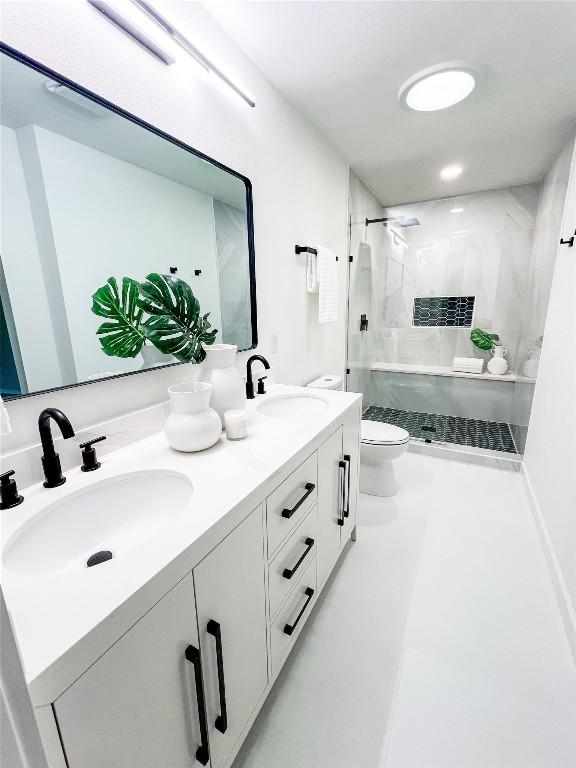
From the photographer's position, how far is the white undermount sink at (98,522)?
2.38 feet

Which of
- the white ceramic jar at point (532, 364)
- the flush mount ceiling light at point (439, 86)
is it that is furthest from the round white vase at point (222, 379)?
the white ceramic jar at point (532, 364)

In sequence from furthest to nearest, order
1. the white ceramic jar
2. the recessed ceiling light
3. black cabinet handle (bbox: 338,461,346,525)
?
the recessed ceiling light, the white ceramic jar, black cabinet handle (bbox: 338,461,346,525)

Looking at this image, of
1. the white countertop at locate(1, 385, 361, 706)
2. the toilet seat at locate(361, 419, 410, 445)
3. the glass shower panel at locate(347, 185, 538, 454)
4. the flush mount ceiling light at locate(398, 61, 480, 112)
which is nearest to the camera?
the white countertop at locate(1, 385, 361, 706)

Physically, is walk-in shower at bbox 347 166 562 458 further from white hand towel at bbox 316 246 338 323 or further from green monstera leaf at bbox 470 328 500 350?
white hand towel at bbox 316 246 338 323

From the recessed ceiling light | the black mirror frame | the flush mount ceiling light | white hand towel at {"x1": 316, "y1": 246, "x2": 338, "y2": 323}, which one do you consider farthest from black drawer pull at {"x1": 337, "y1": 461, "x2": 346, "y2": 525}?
the recessed ceiling light

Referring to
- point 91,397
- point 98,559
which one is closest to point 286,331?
point 91,397

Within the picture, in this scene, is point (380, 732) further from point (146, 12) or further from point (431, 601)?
point (146, 12)

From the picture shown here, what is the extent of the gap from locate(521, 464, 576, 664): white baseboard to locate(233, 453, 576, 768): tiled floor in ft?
0.10

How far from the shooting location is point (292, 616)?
1.11 m

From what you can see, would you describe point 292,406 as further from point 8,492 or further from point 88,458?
point 8,492

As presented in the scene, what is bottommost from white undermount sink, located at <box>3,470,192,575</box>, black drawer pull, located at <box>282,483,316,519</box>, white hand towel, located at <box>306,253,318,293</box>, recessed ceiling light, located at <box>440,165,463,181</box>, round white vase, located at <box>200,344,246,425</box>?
black drawer pull, located at <box>282,483,316,519</box>

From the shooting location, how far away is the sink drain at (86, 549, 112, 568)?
2.56 feet

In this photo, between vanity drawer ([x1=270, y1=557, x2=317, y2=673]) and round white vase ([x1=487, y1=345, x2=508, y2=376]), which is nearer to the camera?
vanity drawer ([x1=270, y1=557, x2=317, y2=673])

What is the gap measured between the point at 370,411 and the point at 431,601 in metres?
2.20
